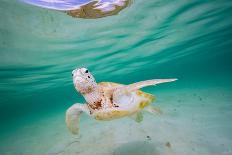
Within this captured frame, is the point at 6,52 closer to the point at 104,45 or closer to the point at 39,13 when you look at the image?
the point at 39,13

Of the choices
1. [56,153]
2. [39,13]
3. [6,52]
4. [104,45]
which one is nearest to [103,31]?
[104,45]

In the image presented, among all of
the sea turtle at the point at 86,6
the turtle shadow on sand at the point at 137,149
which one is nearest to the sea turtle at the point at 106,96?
the turtle shadow on sand at the point at 137,149

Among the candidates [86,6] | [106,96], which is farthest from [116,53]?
[106,96]

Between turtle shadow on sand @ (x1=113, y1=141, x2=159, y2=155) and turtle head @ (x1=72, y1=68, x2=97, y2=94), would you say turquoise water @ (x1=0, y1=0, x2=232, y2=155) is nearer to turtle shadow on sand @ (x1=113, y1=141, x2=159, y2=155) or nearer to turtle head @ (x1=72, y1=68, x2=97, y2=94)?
turtle shadow on sand @ (x1=113, y1=141, x2=159, y2=155)

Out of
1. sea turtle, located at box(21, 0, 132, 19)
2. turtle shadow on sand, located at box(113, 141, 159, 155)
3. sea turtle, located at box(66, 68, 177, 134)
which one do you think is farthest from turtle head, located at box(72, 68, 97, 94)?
sea turtle, located at box(21, 0, 132, 19)

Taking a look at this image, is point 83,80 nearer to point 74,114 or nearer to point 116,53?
point 74,114

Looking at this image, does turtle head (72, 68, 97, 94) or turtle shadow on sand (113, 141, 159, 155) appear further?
turtle shadow on sand (113, 141, 159, 155)
